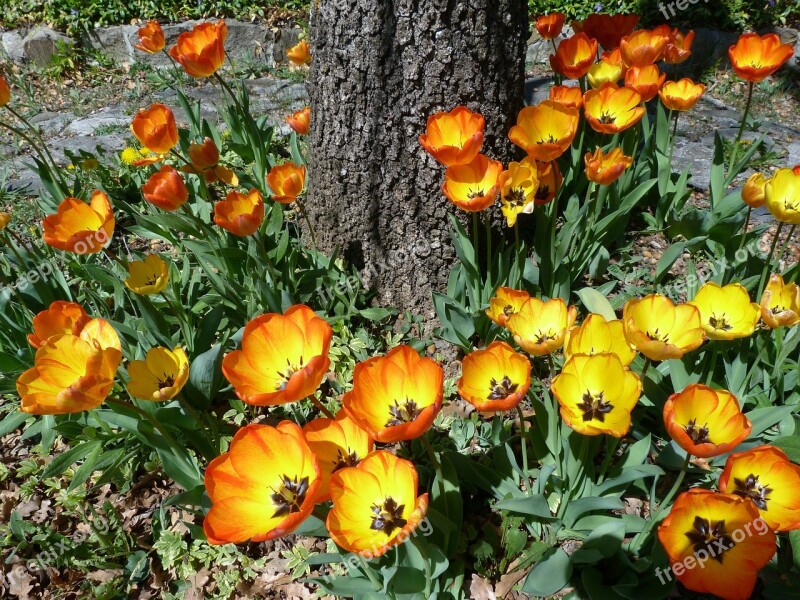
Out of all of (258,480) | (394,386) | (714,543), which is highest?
(394,386)

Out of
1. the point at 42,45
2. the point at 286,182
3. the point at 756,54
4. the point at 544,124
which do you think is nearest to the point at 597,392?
the point at 544,124

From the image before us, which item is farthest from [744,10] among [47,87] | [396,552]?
[47,87]

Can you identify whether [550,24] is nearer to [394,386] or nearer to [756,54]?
[756,54]

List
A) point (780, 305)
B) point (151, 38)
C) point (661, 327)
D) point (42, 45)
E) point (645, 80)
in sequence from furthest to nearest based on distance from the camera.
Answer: point (42, 45), point (151, 38), point (645, 80), point (780, 305), point (661, 327)

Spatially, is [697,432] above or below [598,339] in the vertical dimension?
below

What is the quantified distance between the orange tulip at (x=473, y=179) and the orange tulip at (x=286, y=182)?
71 centimetres

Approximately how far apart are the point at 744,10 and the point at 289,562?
6.25 meters

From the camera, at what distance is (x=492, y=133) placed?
8.42ft

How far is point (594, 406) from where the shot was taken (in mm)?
1526

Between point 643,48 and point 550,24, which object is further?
point 550,24

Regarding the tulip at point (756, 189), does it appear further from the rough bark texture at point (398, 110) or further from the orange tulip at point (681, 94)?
the rough bark texture at point (398, 110)

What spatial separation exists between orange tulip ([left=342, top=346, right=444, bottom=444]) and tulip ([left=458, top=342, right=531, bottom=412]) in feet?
0.47

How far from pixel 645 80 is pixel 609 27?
26.7 inches

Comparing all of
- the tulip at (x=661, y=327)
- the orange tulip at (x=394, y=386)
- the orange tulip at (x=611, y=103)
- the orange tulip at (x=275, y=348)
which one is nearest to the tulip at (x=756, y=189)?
the orange tulip at (x=611, y=103)
